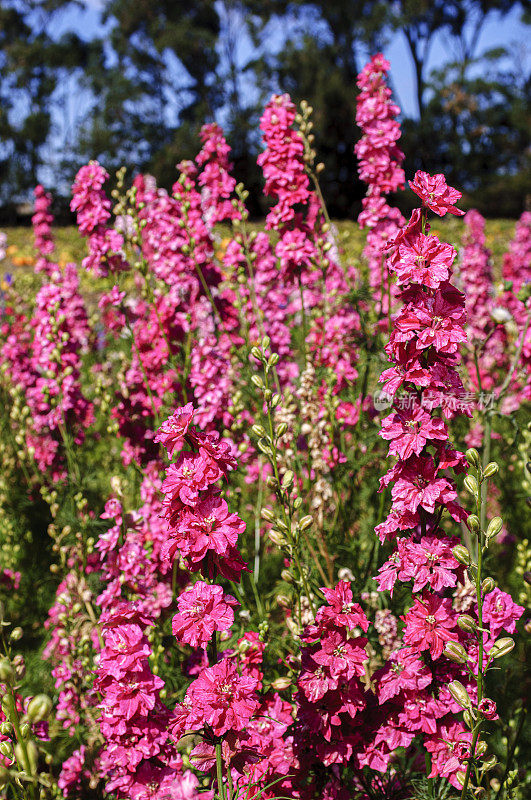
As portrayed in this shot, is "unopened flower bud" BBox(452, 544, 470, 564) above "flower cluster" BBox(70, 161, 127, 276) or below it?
below

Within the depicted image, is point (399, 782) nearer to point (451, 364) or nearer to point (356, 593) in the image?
point (356, 593)

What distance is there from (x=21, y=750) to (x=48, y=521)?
3.39 meters

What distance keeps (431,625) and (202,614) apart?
0.55 m

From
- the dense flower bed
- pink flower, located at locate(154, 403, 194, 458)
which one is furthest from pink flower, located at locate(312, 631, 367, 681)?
pink flower, located at locate(154, 403, 194, 458)

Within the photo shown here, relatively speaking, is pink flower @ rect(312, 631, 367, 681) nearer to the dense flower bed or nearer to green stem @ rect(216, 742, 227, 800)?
the dense flower bed

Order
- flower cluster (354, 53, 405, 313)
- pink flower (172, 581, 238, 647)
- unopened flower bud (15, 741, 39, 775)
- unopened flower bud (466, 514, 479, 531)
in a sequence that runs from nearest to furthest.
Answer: unopened flower bud (15, 741, 39, 775) → unopened flower bud (466, 514, 479, 531) → pink flower (172, 581, 238, 647) → flower cluster (354, 53, 405, 313)

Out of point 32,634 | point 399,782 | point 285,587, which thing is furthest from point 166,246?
point 399,782

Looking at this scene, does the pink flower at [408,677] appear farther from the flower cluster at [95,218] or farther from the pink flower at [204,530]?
the flower cluster at [95,218]

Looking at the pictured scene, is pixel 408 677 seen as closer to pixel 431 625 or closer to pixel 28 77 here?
pixel 431 625

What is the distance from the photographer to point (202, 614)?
4.98 feet

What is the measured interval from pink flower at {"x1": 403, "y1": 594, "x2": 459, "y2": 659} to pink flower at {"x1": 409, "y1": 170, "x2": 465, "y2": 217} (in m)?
0.94

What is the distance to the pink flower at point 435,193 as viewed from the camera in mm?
1602

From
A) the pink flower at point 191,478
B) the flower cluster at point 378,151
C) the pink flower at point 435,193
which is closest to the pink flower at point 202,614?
the pink flower at point 191,478

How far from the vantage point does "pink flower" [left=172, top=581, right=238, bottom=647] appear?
1.49 metres
